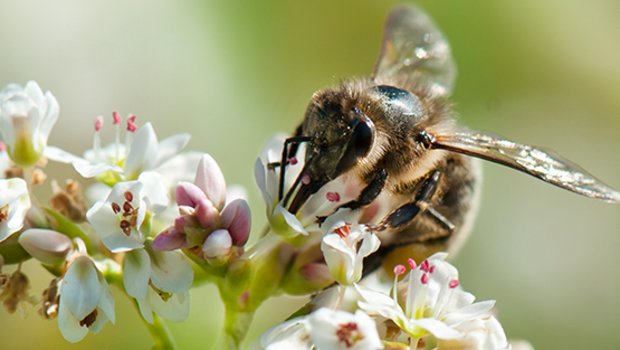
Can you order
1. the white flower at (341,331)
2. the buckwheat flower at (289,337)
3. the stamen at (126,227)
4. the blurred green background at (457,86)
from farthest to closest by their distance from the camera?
→ the blurred green background at (457,86), the stamen at (126,227), the buckwheat flower at (289,337), the white flower at (341,331)

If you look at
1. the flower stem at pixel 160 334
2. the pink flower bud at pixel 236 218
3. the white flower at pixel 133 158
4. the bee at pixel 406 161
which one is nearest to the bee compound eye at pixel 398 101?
the bee at pixel 406 161

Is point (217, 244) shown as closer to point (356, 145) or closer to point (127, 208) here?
point (127, 208)

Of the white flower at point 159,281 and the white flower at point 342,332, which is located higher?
the white flower at point 342,332

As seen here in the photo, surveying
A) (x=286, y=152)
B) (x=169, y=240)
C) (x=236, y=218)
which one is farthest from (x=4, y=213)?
(x=286, y=152)

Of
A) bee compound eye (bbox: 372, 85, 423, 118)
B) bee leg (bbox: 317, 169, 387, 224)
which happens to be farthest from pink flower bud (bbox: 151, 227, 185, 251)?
bee compound eye (bbox: 372, 85, 423, 118)

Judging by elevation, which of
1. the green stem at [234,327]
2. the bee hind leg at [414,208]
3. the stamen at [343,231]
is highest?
the bee hind leg at [414,208]

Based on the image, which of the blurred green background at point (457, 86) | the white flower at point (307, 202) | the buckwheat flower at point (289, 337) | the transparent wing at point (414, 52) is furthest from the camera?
the blurred green background at point (457, 86)

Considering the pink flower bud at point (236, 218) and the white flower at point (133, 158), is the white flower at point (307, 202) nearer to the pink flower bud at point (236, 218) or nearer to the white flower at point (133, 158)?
the pink flower bud at point (236, 218)

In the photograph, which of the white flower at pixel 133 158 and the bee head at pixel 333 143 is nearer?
the bee head at pixel 333 143
